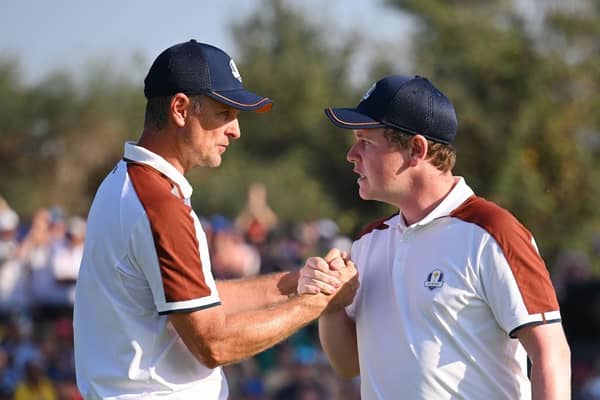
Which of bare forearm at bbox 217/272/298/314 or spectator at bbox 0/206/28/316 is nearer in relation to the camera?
bare forearm at bbox 217/272/298/314

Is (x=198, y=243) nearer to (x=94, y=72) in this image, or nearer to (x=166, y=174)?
(x=166, y=174)

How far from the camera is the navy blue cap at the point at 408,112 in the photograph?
13.6 feet

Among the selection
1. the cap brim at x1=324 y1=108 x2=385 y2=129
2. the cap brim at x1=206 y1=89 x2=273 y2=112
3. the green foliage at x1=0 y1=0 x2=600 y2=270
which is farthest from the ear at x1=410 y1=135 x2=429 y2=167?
the green foliage at x1=0 y1=0 x2=600 y2=270

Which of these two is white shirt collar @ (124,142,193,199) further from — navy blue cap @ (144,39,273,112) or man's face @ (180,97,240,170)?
navy blue cap @ (144,39,273,112)

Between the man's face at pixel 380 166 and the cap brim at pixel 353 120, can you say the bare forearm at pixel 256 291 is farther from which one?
the cap brim at pixel 353 120

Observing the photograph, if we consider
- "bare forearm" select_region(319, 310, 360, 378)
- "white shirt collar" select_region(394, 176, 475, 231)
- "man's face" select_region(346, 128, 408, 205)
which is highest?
"man's face" select_region(346, 128, 408, 205)

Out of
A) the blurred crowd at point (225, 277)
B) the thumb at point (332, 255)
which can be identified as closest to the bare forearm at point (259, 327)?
the thumb at point (332, 255)

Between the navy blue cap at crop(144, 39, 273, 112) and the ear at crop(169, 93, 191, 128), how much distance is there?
0.02 m

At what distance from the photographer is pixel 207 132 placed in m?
4.17

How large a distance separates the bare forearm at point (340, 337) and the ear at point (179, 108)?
98 cm

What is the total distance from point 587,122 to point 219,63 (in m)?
16.3

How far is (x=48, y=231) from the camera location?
1481 centimetres

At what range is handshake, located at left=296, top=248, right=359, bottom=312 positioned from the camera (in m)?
4.29

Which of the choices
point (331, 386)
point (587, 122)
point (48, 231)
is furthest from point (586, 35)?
point (331, 386)
